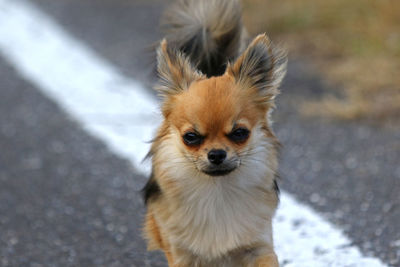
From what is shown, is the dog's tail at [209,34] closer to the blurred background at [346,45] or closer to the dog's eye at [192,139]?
the dog's eye at [192,139]

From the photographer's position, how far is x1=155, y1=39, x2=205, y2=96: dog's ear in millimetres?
4535

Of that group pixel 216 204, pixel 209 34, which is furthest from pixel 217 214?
pixel 209 34

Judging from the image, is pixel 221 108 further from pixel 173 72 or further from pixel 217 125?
pixel 173 72

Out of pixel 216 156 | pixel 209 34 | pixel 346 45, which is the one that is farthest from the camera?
pixel 346 45

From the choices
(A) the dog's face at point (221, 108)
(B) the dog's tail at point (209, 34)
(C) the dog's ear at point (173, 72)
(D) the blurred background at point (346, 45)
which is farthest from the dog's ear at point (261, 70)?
(D) the blurred background at point (346, 45)

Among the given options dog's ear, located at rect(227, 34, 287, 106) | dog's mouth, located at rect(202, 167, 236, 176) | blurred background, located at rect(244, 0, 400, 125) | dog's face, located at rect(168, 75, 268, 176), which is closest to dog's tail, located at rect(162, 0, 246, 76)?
dog's ear, located at rect(227, 34, 287, 106)

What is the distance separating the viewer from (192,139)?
4.20 meters

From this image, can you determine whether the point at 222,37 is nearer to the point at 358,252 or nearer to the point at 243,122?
the point at 243,122

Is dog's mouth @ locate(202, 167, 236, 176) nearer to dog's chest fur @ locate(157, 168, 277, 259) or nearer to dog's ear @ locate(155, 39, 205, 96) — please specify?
dog's chest fur @ locate(157, 168, 277, 259)

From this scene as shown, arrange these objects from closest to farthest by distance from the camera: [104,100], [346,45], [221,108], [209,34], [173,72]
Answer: [221,108]
[173,72]
[209,34]
[104,100]
[346,45]

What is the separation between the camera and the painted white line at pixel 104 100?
497 centimetres

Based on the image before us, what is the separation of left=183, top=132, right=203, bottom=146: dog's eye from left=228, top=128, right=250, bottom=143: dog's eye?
15cm

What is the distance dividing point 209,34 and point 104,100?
2942mm

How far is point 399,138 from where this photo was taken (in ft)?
21.6
